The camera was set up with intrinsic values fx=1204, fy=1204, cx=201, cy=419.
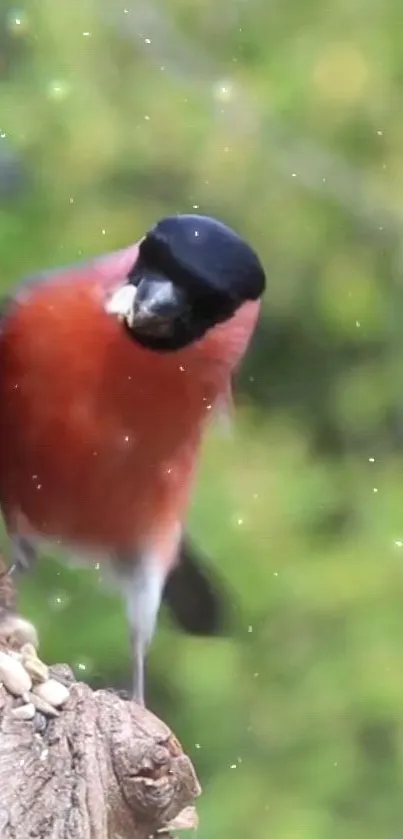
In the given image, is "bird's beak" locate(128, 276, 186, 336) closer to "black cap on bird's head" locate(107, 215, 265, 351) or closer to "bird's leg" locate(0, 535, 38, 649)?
"black cap on bird's head" locate(107, 215, 265, 351)

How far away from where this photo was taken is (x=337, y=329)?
3.28 feet

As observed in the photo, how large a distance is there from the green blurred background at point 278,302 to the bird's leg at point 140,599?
3cm

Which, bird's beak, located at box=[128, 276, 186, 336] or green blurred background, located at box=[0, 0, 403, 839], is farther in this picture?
green blurred background, located at box=[0, 0, 403, 839]

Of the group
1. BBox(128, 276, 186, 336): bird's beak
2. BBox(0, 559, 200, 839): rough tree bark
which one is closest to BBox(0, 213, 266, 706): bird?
BBox(128, 276, 186, 336): bird's beak

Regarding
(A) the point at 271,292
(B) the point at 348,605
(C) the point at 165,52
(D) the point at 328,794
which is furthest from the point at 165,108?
(D) the point at 328,794

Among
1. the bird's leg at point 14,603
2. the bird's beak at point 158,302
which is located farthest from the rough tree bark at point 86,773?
the bird's beak at point 158,302

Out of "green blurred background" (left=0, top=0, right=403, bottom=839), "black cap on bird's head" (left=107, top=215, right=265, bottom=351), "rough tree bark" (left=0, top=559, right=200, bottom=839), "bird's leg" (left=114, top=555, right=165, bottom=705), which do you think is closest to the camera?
"rough tree bark" (left=0, top=559, right=200, bottom=839)

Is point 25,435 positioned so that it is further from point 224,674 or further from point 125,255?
point 224,674

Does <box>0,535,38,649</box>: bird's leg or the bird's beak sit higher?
the bird's beak

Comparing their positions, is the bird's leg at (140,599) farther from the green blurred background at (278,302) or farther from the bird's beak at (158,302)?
the bird's beak at (158,302)

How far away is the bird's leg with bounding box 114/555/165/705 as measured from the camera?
834mm

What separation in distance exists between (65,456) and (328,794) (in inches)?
15.9

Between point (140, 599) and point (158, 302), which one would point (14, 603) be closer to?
point (140, 599)

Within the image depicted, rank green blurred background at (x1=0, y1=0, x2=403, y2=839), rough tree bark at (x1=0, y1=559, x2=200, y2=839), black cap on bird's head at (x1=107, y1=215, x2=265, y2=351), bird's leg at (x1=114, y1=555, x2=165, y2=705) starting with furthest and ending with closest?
green blurred background at (x1=0, y1=0, x2=403, y2=839), bird's leg at (x1=114, y1=555, x2=165, y2=705), black cap on bird's head at (x1=107, y1=215, x2=265, y2=351), rough tree bark at (x1=0, y1=559, x2=200, y2=839)
